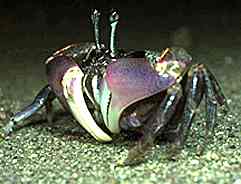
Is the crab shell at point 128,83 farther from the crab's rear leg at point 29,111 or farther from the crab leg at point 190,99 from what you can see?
the crab's rear leg at point 29,111

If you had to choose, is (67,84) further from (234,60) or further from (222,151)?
(234,60)

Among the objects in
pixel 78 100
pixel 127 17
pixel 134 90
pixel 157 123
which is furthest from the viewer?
pixel 127 17

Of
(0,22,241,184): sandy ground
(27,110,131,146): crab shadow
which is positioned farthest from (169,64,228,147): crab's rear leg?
(27,110,131,146): crab shadow

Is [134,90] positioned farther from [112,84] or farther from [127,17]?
[127,17]

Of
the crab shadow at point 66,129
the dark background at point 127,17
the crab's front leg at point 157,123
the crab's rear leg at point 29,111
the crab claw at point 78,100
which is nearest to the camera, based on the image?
the crab's front leg at point 157,123

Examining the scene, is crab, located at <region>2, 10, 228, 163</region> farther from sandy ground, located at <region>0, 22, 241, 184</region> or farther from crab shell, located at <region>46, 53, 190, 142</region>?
sandy ground, located at <region>0, 22, 241, 184</region>

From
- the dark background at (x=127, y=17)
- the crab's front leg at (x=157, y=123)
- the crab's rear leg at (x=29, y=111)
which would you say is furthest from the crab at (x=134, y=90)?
the dark background at (x=127, y=17)

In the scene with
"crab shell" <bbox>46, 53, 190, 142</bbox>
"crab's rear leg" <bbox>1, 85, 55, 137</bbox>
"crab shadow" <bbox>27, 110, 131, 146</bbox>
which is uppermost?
"crab shell" <bbox>46, 53, 190, 142</bbox>

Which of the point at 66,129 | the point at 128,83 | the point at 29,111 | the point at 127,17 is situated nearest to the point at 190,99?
the point at 128,83
